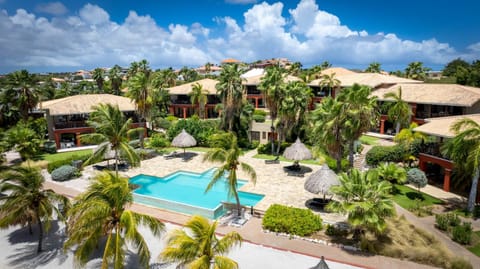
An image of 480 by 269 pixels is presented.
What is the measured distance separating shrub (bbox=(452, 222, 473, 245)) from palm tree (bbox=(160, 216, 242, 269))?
13.8 m

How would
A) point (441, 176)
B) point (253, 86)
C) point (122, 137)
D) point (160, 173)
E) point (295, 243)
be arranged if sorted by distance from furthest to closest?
point (253, 86)
point (160, 173)
point (441, 176)
point (122, 137)
point (295, 243)

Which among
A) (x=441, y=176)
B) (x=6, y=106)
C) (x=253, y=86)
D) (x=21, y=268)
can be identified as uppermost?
(x=253, y=86)

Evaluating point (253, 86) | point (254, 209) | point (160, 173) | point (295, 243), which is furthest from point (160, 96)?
point (295, 243)

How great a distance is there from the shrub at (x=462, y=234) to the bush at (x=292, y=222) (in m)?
7.31

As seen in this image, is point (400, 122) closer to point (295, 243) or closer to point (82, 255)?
point (295, 243)

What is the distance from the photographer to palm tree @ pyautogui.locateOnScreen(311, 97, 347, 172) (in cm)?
2172

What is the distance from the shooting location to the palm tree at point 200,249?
9141 mm

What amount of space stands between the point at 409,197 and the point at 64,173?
2956 centimetres

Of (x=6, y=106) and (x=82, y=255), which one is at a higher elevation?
(x=6, y=106)

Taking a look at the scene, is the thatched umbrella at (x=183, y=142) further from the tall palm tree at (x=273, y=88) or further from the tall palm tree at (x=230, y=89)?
the tall palm tree at (x=273, y=88)

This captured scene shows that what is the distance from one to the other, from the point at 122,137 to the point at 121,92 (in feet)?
156

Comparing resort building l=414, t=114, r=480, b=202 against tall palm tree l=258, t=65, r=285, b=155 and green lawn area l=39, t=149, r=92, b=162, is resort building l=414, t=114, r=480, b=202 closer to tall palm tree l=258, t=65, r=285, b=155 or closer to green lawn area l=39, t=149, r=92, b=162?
tall palm tree l=258, t=65, r=285, b=155

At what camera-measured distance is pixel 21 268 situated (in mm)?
14180

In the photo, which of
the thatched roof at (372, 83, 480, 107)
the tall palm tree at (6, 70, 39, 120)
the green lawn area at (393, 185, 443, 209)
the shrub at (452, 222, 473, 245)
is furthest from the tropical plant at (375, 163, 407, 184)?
the tall palm tree at (6, 70, 39, 120)
